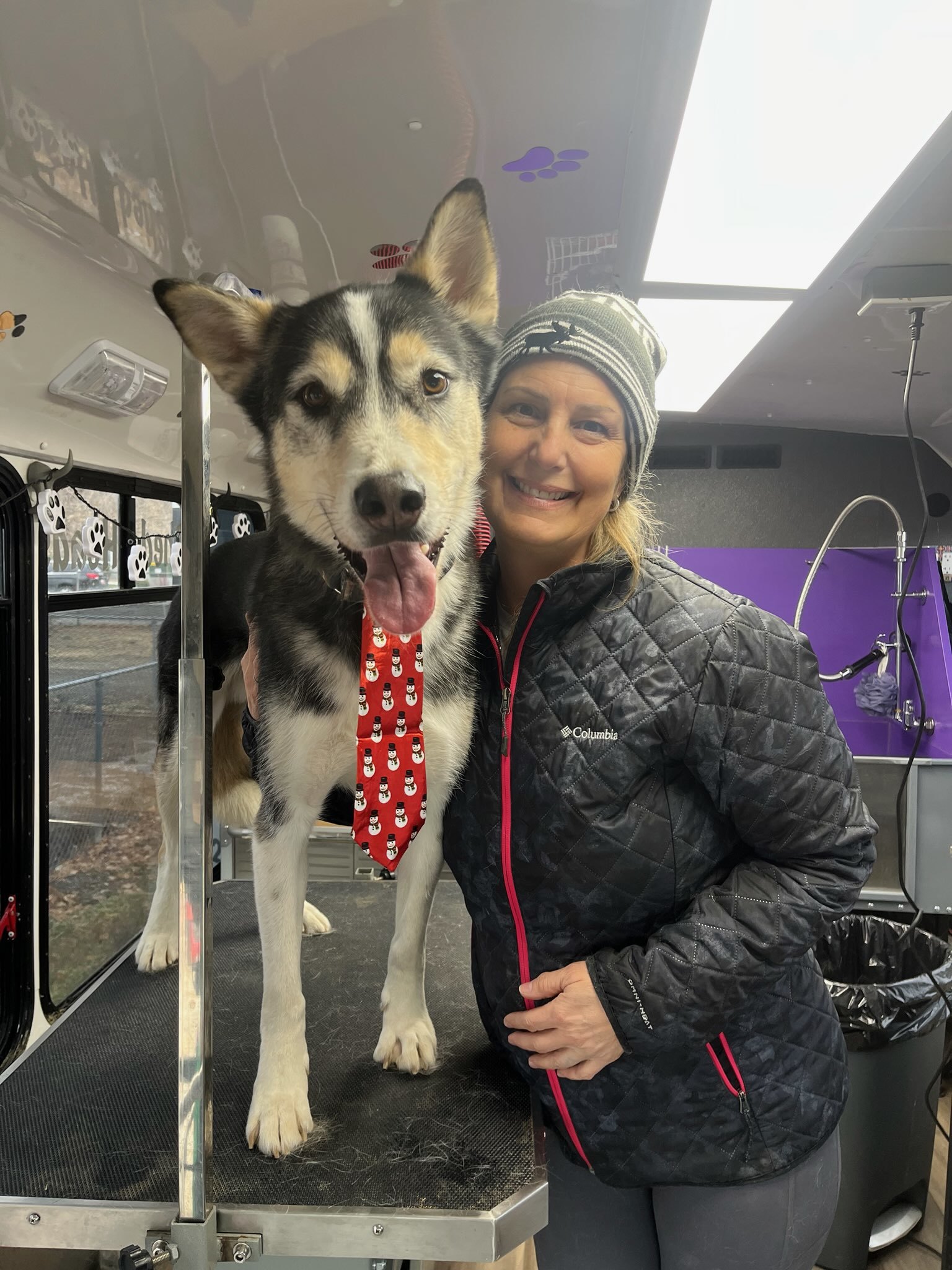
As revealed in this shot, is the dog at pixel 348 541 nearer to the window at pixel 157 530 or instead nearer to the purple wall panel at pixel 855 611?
the window at pixel 157 530

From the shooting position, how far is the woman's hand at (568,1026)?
3.31ft

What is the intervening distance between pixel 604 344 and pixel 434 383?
230mm

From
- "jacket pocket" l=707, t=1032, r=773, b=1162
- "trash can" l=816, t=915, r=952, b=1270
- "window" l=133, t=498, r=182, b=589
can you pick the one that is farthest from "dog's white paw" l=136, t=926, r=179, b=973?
"trash can" l=816, t=915, r=952, b=1270

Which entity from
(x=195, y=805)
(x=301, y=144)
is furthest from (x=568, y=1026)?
(x=301, y=144)

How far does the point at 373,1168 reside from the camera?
3.24 ft

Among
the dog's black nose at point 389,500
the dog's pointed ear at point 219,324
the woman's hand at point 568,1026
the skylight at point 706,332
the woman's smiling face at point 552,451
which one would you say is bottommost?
the woman's hand at point 568,1026

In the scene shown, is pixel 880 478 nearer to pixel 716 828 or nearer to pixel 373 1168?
pixel 716 828

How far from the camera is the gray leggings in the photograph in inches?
43.4

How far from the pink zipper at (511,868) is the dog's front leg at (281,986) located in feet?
0.96

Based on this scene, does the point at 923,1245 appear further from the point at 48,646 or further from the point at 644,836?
the point at 48,646

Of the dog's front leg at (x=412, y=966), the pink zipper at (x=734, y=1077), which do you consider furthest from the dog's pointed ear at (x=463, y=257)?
the pink zipper at (x=734, y=1077)

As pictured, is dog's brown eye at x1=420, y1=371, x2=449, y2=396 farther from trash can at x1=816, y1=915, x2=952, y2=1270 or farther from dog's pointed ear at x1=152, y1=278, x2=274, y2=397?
trash can at x1=816, y1=915, x2=952, y2=1270

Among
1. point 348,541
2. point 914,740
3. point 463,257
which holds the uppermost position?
point 463,257

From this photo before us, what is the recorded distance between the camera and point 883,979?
2.94 metres
